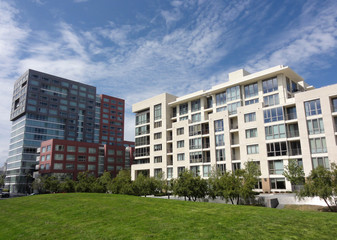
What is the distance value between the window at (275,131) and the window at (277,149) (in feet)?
3.97

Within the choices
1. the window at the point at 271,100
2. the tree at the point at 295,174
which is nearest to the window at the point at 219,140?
the window at the point at 271,100

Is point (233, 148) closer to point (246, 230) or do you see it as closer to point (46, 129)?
point (246, 230)

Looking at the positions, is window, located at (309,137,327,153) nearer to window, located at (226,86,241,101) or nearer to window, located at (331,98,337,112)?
window, located at (331,98,337,112)

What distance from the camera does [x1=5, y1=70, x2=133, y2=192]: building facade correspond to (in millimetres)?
106562

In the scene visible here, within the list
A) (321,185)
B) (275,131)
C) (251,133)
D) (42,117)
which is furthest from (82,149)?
(321,185)

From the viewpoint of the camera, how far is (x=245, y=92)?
5300 centimetres

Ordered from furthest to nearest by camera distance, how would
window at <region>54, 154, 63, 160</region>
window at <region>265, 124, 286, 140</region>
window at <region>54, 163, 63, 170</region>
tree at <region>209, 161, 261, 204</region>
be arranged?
window at <region>54, 154, 63, 160</region> → window at <region>54, 163, 63, 170</region> → window at <region>265, 124, 286, 140</region> → tree at <region>209, 161, 261, 204</region>

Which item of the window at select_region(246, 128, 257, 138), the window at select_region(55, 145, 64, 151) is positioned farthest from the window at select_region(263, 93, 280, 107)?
the window at select_region(55, 145, 64, 151)

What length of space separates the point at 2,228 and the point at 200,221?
13.5 meters

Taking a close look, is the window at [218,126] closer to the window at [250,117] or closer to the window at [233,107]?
the window at [233,107]

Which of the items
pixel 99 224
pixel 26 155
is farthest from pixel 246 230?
pixel 26 155

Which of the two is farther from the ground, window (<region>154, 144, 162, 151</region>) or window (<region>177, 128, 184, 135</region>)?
window (<region>177, 128, 184, 135</region>)

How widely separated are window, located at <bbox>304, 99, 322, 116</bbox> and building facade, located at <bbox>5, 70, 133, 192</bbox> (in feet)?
313

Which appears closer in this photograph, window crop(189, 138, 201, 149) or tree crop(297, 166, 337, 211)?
tree crop(297, 166, 337, 211)
